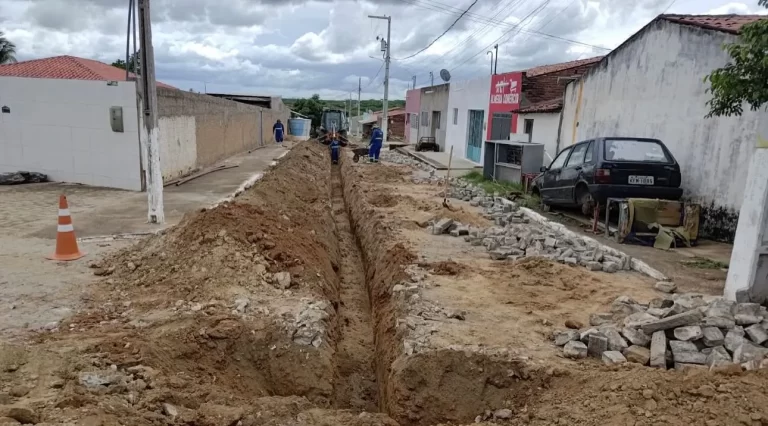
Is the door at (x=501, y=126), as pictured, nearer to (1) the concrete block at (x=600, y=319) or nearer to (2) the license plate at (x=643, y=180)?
(2) the license plate at (x=643, y=180)

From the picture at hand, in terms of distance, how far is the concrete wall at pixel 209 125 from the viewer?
14.1 m

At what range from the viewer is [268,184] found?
12.3 metres

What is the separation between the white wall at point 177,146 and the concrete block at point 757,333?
12.5m

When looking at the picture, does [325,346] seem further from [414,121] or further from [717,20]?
[414,121]

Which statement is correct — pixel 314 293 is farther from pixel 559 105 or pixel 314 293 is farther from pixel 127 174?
pixel 559 105

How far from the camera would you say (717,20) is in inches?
424

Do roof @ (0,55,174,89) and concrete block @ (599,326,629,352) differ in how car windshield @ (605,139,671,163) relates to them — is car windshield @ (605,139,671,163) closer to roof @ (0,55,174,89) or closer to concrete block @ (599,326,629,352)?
concrete block @ (599,326,629,352)

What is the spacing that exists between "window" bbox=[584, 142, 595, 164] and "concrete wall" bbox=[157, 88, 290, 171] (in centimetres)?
994

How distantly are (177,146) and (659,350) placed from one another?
13.5m

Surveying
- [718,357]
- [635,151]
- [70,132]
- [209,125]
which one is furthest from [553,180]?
[209,125]

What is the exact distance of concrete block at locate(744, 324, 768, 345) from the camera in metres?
4.34

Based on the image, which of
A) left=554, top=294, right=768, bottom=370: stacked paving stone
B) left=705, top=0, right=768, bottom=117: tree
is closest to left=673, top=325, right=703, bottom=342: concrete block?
left=554, top=294, right=768, bottom=370: stacked paving stone


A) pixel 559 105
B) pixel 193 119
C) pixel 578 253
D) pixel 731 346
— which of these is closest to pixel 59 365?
pixel 731 346

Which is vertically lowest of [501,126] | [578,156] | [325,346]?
[325,346]
